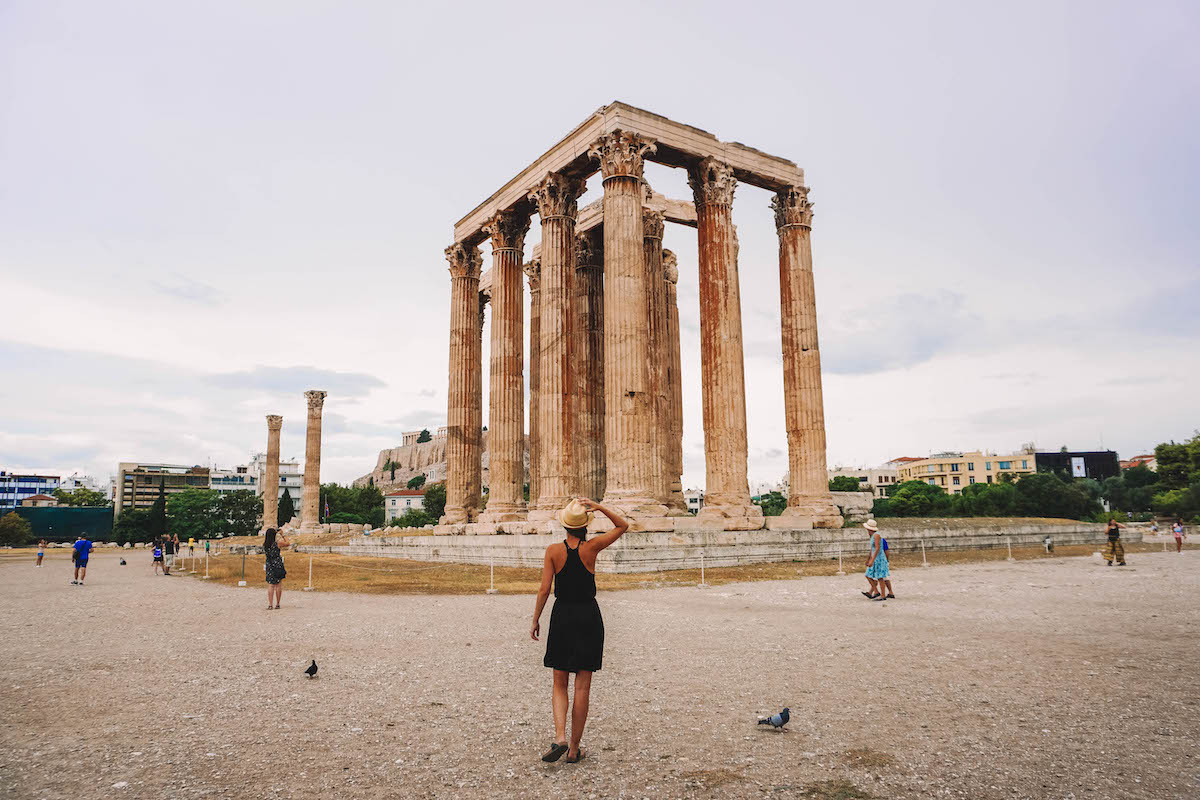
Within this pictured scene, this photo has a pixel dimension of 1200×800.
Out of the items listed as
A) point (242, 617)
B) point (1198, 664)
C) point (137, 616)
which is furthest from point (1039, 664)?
point (137, 616)

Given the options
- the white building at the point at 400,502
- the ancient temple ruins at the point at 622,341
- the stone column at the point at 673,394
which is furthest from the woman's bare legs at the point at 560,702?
the white building at the point at 400,502

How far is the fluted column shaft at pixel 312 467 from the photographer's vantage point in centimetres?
6544

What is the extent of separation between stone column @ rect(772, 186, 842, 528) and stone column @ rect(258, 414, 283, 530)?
176 ft

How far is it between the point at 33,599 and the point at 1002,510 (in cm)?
7719

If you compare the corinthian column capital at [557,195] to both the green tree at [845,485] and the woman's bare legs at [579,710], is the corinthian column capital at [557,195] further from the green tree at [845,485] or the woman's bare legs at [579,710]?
the green tree at [845,485]

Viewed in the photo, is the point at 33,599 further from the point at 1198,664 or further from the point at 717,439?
the point at 1198,664

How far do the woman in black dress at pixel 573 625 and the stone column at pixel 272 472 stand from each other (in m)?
68.6

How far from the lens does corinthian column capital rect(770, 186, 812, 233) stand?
31109 millimetres

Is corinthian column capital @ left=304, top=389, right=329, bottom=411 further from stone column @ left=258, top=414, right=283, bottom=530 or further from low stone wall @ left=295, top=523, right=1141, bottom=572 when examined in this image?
low stone wall @ left=295, top=523, right=1141, bottom=572

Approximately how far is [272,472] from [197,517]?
4125cm

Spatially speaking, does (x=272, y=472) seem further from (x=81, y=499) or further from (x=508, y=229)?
(x=81, y=499)

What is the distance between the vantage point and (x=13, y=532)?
86938 mm

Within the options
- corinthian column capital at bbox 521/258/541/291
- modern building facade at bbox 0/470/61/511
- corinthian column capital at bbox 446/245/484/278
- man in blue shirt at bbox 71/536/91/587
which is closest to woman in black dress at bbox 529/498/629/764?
man in blue shirt at bbox 71/536/91/587

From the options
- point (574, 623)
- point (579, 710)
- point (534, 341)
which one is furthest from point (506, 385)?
point (579, 710)
